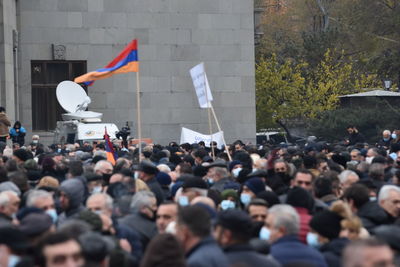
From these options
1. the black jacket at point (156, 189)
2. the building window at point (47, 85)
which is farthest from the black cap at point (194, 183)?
the building window at point (47, 85)

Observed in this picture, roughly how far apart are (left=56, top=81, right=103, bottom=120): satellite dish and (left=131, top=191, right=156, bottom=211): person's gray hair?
23.2 metres

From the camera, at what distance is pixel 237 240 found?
8836mm

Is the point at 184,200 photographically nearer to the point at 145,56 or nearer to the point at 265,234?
the point at 265,234

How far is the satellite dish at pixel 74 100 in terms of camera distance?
35062 millimetres

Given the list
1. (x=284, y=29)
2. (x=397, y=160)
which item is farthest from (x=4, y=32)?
(x=284, y=29)

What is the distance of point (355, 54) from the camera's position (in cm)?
7012

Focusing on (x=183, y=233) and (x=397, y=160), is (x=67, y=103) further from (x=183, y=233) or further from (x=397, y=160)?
(x=183, y=233)

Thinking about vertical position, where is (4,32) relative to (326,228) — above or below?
above

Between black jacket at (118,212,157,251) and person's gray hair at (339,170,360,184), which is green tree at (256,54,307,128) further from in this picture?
black jacket at (118,212,157,251)

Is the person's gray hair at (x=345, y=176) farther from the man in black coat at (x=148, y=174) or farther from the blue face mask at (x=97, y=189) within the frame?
the blue face mask at (x=97, y=189)

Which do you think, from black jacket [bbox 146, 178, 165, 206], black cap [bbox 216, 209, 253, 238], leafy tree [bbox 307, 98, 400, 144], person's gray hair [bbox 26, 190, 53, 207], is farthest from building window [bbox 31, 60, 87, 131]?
black cap [bbox 216, 209, 253, 238]

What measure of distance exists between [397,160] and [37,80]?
70.5ft

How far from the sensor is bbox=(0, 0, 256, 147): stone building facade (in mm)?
38938

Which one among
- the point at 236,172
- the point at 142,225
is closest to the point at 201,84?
the point at 236,172
